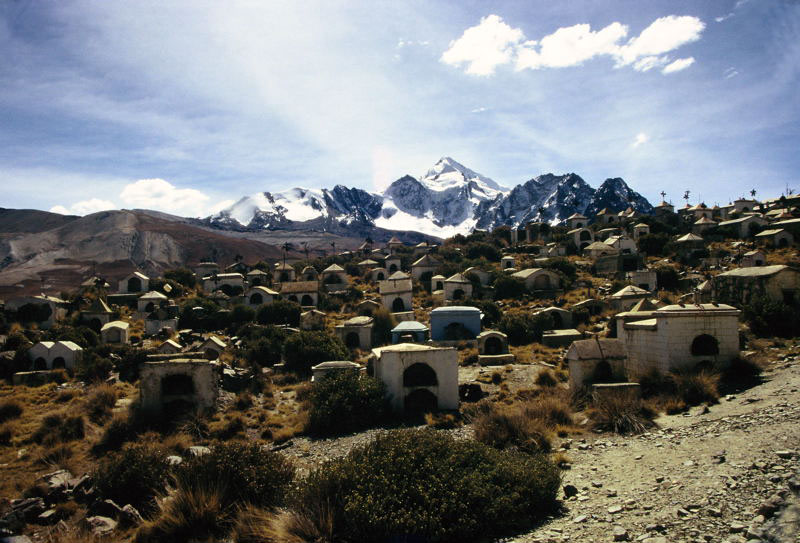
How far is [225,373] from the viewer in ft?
89.6

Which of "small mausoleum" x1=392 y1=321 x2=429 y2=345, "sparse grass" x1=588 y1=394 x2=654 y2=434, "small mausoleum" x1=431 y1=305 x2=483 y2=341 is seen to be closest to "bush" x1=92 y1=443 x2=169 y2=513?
"sparse grass" x1=588 y1=394 x2=654 y2=434

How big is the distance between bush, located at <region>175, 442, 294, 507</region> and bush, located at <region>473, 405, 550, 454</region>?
19.1 feet

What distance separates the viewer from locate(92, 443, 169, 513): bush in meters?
14.2

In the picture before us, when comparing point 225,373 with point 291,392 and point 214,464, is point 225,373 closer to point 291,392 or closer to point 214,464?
point 291,392

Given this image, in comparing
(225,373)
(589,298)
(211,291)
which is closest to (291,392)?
(225,373)

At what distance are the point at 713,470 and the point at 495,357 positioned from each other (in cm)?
1977

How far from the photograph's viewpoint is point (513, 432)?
15.4 meters

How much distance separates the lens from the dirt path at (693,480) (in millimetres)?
8273

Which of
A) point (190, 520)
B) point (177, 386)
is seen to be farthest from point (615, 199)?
point (190, 520)

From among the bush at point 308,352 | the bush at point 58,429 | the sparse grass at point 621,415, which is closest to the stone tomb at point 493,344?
the bush at point 308,352

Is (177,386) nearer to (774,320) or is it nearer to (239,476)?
(239,476)

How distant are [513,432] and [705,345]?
9941 millimetres

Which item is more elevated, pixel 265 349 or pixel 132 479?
pixel 265 349

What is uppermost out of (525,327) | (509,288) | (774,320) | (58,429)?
(509,288)
